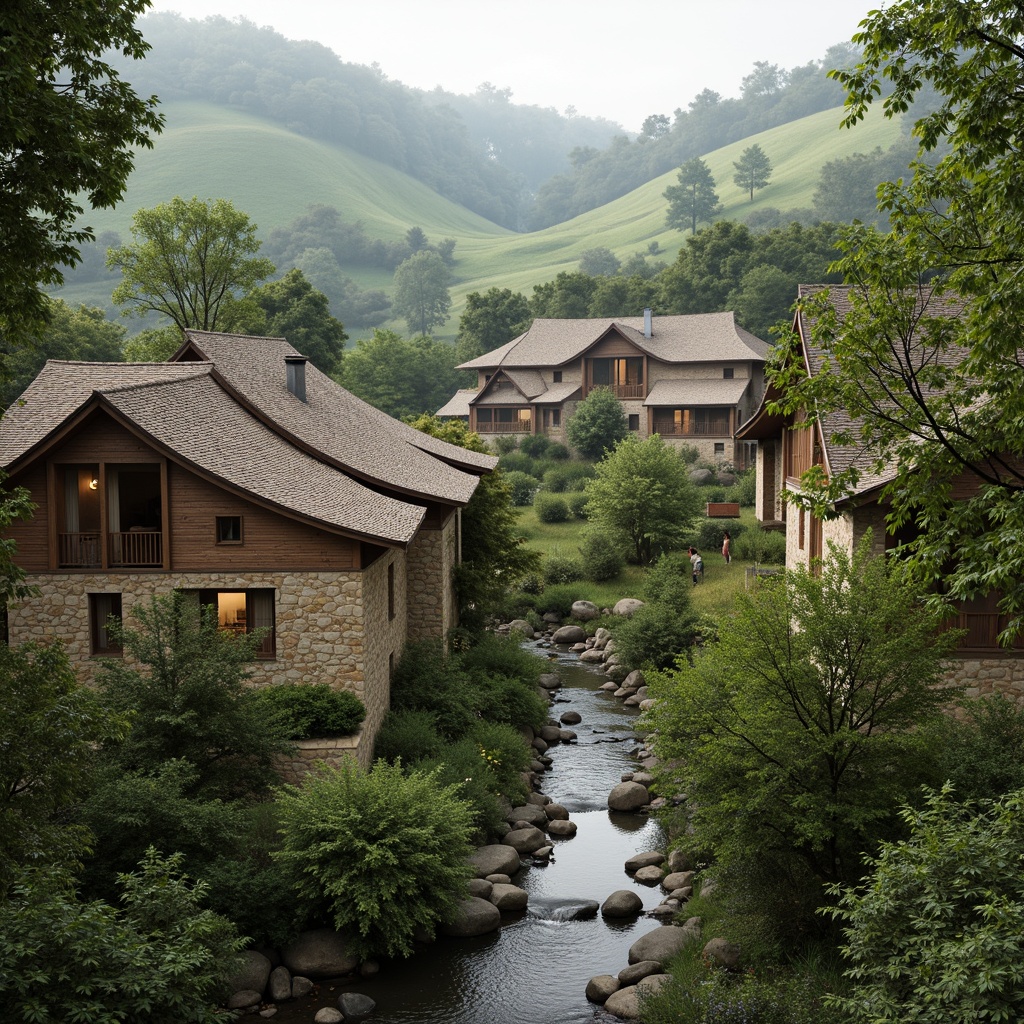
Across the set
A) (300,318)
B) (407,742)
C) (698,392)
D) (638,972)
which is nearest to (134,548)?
(407,742)

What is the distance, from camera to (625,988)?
14234 mm

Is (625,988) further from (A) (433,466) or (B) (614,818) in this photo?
(A) (433,466)

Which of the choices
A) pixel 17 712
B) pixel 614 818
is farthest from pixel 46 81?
pixel 614 818

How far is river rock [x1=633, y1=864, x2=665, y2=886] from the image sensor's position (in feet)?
59.7

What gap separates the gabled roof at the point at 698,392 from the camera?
6047cm

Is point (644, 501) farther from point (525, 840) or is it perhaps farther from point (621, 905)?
point (621, 905)

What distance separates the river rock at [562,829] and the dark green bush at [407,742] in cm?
272

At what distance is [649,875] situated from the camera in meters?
18.3

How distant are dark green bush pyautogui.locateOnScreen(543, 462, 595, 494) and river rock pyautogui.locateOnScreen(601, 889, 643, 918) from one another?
1548 inches

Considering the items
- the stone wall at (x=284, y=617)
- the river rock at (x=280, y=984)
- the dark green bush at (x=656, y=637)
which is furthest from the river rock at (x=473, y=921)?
the dark green bush at (x=656, y=637)

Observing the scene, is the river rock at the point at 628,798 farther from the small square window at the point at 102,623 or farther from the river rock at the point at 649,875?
the small square window at the point at 102,623

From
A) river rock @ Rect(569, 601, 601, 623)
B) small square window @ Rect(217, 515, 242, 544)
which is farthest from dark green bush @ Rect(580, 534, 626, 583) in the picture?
small square window @ Rect(217, 515, 242, 544)

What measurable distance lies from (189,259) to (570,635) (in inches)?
1017

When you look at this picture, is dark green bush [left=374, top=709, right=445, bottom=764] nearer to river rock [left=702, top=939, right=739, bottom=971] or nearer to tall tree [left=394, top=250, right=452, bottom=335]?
river rock [left=702, top=939, right=739, bottom=971]
